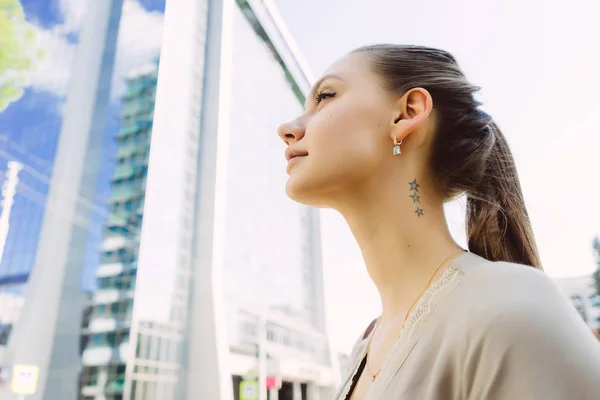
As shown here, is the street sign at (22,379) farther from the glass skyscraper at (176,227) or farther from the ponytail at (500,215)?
the ponytail at (500,215)

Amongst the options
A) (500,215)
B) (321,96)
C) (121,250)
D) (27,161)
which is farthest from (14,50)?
(121,250)

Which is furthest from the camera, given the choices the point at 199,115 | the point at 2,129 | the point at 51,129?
the point at 199,115

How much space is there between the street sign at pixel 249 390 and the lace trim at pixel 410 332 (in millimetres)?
14728

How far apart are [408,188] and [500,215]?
123 mm

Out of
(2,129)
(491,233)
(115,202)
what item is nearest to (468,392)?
(491,233)

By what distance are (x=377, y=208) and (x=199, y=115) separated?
44.4ft

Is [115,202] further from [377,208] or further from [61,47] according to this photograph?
[377,208]

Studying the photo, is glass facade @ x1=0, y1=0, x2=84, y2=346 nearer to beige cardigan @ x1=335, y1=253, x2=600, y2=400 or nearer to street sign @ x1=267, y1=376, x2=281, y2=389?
beige cardigan @ x1=335, y1=253, x2=600, y2=400

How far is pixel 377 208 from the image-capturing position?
1.88 feet

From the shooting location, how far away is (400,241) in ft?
1.83

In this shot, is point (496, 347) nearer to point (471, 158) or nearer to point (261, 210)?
point (471, 158)

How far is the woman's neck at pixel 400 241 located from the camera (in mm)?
544

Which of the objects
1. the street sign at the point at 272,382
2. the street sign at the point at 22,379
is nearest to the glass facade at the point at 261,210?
the street sign at the point at 272,382

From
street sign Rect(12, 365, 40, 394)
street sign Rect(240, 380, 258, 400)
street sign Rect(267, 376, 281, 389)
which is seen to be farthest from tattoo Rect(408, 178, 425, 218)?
street sign Rect(267, 376, 281, 389)
